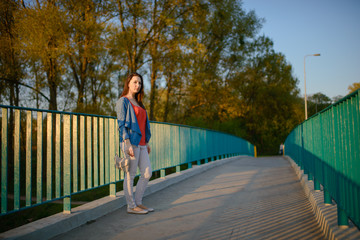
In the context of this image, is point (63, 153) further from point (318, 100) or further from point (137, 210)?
point (318, 100)

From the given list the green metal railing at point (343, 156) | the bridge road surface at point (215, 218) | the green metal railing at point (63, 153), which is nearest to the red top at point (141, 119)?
the green metal railing at point (63, 153)

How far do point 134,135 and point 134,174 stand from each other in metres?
0.62

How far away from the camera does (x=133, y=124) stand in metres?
4.65

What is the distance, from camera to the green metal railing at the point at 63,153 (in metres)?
3.56

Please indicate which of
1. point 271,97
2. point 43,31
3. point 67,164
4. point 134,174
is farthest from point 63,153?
point 271,97

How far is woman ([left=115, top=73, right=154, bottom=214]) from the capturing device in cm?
463

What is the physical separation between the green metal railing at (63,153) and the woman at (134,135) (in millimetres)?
580

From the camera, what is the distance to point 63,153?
451cm

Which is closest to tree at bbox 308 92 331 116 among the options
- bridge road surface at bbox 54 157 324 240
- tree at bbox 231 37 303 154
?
tree at bbox 231 37 303 154

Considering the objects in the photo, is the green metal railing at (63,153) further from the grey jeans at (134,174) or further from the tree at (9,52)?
Result: the tree at (9,52)

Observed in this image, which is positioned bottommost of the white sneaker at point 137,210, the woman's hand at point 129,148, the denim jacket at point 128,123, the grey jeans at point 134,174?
the white sneaker at point 137,210

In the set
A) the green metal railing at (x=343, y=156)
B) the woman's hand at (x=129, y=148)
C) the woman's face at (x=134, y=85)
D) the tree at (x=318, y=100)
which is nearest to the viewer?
the green metal railing at (x=343, y=156)

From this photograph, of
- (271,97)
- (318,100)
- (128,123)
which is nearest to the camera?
(128,123)

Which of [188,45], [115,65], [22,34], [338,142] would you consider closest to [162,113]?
[115,65]
